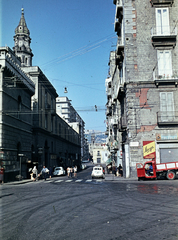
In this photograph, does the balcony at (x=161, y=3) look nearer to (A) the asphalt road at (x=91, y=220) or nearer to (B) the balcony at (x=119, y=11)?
(B) the balcony at (x=119, y=11)

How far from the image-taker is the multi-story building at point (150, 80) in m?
27.5

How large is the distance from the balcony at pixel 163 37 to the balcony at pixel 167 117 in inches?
274

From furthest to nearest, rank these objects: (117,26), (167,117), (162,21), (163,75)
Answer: (117,26)
(162,21)
(163,75)
(167,117)

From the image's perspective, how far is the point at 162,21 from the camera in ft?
93.4

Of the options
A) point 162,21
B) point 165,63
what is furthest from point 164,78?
point 162,21

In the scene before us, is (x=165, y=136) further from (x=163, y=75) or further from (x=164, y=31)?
(x=164, y=31)

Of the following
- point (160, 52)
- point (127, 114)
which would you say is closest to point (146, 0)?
point (160, 52)

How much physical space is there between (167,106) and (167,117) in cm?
115

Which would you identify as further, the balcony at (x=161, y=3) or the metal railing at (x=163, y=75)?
the balcony at (x=161, y=3)

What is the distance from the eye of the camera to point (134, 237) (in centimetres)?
680

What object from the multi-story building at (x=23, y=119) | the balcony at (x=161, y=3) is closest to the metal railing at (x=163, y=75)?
the balcony at (x=161, y=3)

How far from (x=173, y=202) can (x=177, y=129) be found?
55.3 ft

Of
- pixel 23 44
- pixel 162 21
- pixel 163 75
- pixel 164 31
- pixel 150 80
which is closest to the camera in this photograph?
pixel 163 75

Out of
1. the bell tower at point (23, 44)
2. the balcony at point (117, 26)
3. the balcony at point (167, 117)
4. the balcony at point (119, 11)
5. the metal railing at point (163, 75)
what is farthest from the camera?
the bell tower at point (23, 44)
